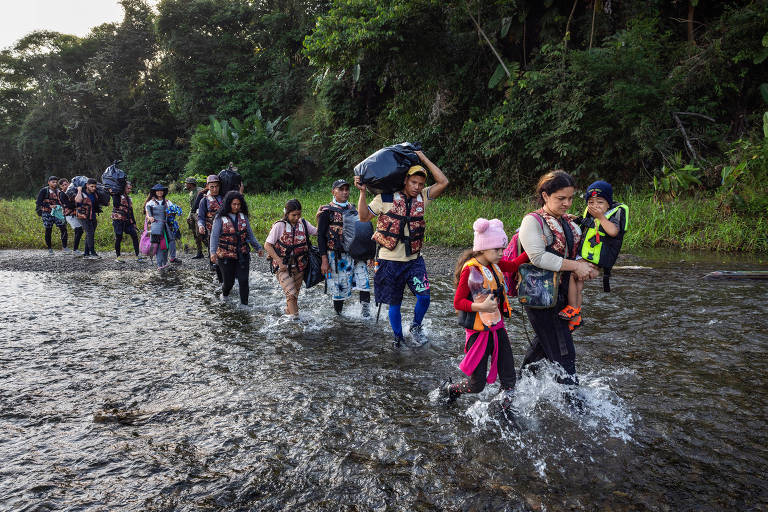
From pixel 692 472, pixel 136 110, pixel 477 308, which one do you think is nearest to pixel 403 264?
pixel 477 308

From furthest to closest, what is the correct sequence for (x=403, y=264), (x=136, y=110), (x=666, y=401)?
(x=136, y=110) → (x=403, y=264) → (x=666, y=401)

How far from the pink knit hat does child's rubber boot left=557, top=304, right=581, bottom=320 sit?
741 millimetres

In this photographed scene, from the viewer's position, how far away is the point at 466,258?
3.72 m

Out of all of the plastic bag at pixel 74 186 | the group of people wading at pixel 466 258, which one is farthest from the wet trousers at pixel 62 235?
the group of people wading at pixel 466 258

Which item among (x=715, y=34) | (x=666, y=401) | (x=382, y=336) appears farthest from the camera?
(x=715, y=34)

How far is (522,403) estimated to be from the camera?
160 inches

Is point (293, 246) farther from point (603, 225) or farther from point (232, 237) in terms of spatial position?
point (603, 225)

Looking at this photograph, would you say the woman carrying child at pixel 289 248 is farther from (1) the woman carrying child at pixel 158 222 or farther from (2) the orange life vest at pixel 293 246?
(1) the woman carrying child at pixel 158 222

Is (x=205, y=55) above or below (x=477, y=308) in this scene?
above

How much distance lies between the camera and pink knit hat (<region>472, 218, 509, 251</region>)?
3.51 meters

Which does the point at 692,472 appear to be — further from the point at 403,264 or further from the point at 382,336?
the point at 382,336

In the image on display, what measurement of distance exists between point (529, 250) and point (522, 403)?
4.64ft

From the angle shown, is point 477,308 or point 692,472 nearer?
point 692,472

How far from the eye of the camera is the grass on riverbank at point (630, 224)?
11.0 m
